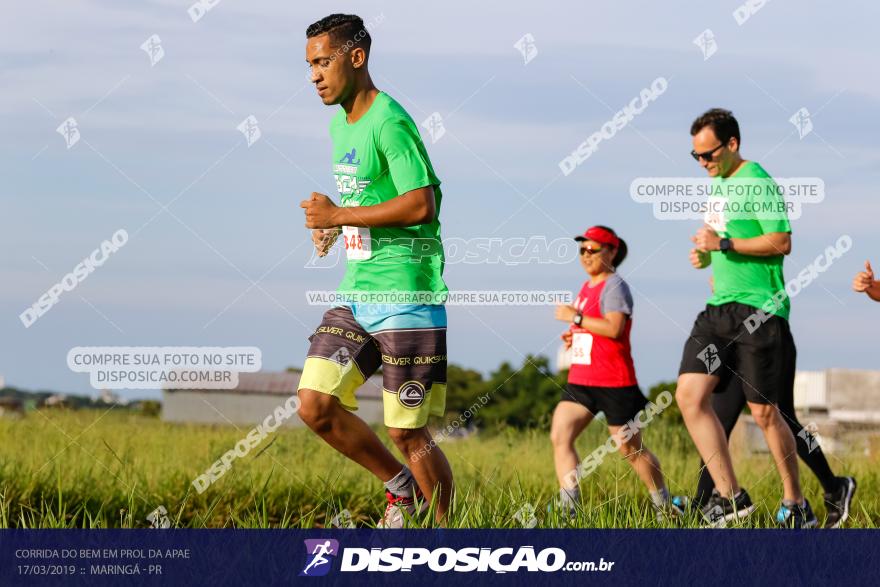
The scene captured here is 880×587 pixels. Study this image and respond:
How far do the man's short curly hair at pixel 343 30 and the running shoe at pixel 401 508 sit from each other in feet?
6.41

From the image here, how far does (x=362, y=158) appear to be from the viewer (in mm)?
4918

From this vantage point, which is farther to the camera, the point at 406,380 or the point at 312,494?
the point at 312,494

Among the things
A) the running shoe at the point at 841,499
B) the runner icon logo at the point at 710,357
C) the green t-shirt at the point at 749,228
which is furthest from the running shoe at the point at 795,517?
the green t-shirt at the point at 749,228

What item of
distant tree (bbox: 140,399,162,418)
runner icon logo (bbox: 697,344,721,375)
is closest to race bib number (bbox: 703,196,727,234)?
runner icon logo (bbox: 697,344,721,375)

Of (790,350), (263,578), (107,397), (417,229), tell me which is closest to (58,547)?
(263,578)

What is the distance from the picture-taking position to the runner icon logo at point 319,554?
14.1 feet

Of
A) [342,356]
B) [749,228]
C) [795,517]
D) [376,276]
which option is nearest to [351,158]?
[376,276]

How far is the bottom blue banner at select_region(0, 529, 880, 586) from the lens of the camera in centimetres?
429

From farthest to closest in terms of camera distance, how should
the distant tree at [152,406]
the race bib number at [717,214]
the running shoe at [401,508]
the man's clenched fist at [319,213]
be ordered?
the distant tree at [152,406]
the race bib number at [717,214]
the running shoe at [401,508]
the man's clenched fist at [319,213]

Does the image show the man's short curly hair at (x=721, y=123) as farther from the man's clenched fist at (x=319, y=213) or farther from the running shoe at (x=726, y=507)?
the man's clenched fist at (x=319, y=213)

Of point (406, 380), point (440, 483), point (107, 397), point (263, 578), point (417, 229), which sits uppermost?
point (107, 397)

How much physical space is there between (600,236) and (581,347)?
0.69 meters

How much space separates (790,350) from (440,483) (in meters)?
2.48

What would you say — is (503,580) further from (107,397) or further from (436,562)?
(107,397)
